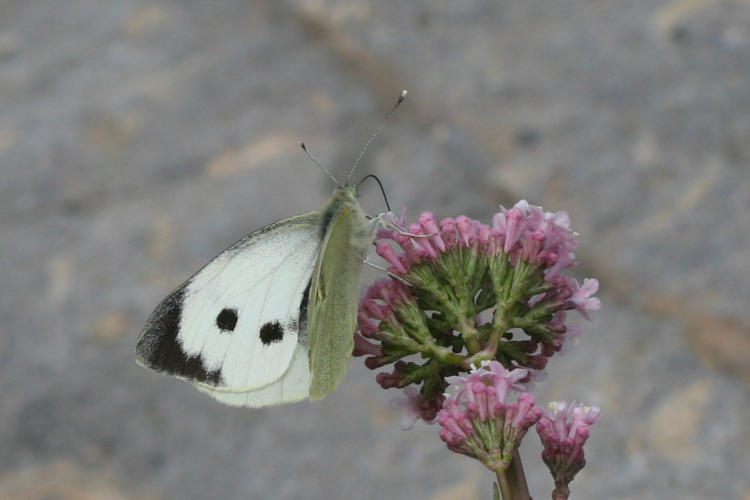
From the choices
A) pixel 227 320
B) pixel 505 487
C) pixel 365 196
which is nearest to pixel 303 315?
pixel 227 320

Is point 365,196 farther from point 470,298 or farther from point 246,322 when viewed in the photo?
point 470,298

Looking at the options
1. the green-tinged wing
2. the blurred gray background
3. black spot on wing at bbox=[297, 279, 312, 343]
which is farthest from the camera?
the blurred gray background

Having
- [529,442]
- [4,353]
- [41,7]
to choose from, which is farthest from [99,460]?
[41,7]

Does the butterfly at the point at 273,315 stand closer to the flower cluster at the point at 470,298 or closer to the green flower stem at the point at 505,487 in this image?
the flower cluster at the point at 470,298

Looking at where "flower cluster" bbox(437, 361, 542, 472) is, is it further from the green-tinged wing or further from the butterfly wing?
the butterfly wing

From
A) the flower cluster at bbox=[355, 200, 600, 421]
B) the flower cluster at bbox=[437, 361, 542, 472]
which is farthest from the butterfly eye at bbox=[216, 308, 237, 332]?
the flower cluster at bbox=[437, 361, 542, 472]

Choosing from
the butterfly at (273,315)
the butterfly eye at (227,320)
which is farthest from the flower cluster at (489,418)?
the butterfly eye at (227,320)

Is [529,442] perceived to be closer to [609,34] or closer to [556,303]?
[609,34]
